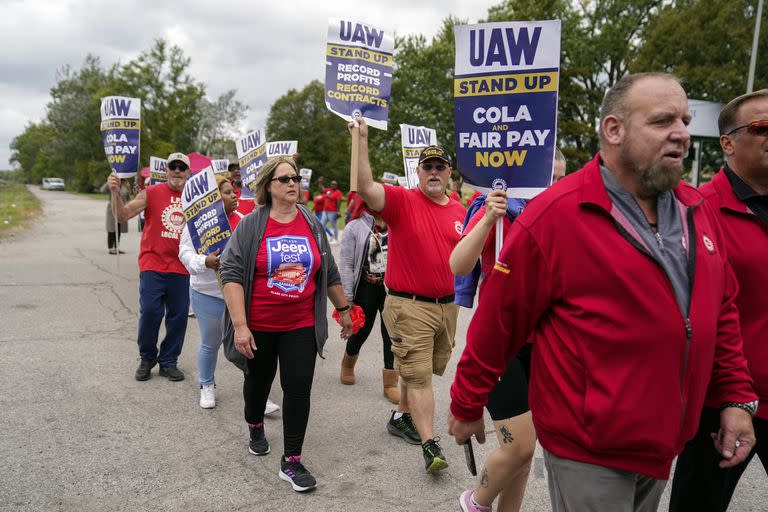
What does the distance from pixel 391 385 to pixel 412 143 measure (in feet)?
9.94

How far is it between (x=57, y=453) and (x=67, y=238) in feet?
51.4

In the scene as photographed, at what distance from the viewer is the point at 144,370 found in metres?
5.63

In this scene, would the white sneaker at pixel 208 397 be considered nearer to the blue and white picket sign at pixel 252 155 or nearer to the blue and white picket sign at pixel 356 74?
the blue and white picket sign at pixel 356 74

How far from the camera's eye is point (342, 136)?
61281mm

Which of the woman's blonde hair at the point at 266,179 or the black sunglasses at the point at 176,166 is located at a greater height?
the black sunglasses at the point at 176,166

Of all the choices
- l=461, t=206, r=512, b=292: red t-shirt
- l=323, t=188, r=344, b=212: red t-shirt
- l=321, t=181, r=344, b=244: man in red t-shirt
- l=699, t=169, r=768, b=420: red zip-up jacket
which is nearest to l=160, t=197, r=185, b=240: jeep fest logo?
l=461, t=206, r=512, b=292: red t-shirt

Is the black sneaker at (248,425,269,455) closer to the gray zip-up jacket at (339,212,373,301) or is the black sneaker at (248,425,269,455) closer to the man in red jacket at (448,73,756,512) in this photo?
the gray zip-up jacket at (339,212,373,301)

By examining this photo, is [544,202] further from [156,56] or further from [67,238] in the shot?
[156,56]

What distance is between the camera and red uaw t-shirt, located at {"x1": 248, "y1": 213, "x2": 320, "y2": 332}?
12.6 feet

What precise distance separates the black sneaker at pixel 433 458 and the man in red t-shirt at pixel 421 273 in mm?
124

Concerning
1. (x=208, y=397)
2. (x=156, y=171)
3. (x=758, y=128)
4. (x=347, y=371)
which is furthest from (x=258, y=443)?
(x=156, y=171)

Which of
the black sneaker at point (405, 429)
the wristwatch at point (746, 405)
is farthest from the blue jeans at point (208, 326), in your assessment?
the wristwatch at point (746, 405)

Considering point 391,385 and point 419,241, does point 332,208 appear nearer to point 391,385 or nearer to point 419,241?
point 391,385

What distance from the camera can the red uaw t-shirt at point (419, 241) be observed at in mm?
4129
